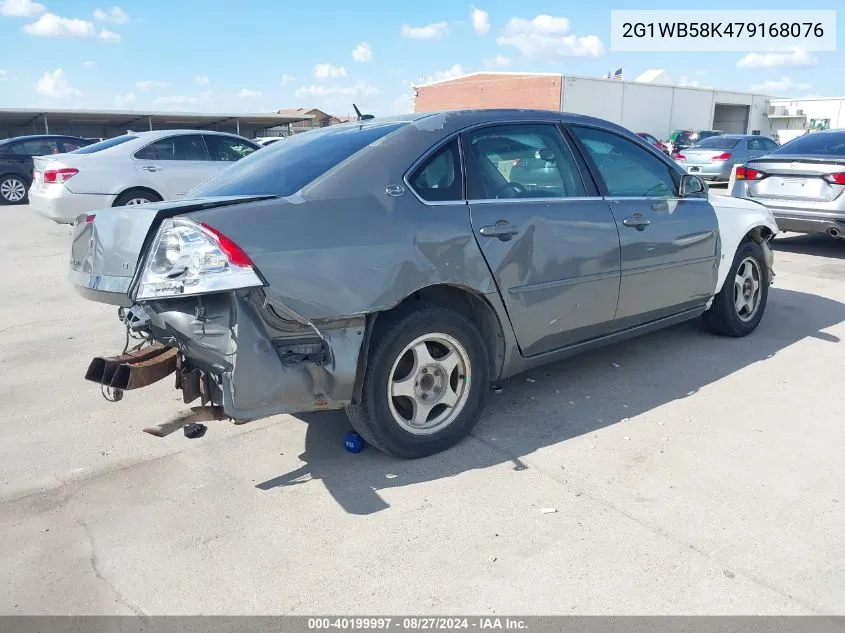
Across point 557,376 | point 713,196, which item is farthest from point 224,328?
point 713,196

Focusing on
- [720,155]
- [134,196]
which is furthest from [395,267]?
[720,155]

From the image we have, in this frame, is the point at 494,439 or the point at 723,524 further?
the point at 494,439

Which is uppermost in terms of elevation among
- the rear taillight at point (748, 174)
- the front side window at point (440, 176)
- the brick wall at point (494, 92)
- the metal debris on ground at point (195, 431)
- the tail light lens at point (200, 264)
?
the brick wall at point (494, 92)

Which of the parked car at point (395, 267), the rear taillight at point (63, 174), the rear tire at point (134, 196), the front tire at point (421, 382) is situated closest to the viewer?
the parked car at point (395, 267)

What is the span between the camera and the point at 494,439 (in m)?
3.79

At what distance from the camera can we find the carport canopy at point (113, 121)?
119ft

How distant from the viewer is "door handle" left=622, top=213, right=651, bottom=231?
4.28 meters

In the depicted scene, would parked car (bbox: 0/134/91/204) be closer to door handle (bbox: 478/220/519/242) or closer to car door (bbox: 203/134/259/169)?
car door (bbox: 203/134/259/169)

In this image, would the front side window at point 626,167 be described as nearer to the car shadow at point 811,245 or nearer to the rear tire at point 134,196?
the car shadow at point 811,245

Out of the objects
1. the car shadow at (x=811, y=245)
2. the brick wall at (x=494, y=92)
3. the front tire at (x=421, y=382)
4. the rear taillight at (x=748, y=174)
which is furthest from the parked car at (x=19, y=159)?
the brick wall at (x=494, y=92)

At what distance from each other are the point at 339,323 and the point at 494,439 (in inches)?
47.8

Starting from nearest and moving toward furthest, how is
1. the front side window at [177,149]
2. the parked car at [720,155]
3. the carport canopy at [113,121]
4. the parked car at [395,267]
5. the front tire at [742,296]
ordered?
the parked car at [395,267] < the front tire at [742,296] < the front side window at [177,149] < the parked car at [720,155] < the carport canopy at [113,121]

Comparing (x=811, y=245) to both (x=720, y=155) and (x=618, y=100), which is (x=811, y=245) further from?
(x=618, y=100)

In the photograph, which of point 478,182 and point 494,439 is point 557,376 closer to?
point 494,439
